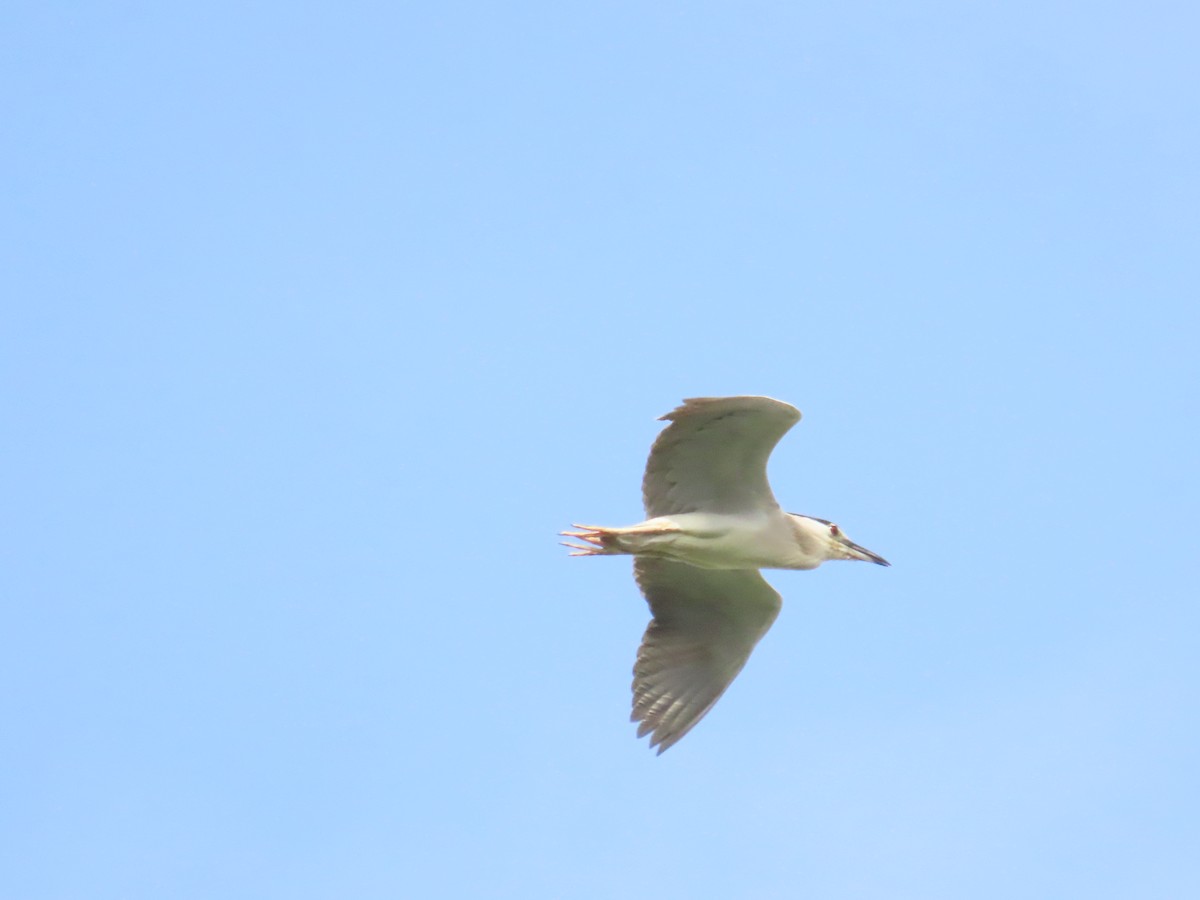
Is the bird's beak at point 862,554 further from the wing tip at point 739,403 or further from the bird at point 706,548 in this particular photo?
the wing tip at point 739,403

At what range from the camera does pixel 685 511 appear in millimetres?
12805

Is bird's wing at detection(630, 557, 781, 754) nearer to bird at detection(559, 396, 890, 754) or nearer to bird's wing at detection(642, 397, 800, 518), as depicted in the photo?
bird at detection(559, 396, 890, 754)

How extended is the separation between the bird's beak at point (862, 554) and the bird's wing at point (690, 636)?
0.80 metres

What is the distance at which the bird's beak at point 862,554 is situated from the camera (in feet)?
45.2

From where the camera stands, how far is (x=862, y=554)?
13.9 meters

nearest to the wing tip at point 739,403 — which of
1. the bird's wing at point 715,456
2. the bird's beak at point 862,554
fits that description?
the bird's wing at point 715,456

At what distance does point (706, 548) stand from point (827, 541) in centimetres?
126

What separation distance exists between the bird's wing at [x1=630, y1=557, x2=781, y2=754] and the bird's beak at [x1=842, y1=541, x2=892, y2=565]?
798 mm

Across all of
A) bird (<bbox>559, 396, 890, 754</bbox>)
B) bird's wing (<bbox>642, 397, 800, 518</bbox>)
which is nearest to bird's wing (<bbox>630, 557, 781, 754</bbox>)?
bird (<bbox>559, 396, 890, 754</bbox>)

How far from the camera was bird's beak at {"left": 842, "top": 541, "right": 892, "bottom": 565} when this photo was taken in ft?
45.2

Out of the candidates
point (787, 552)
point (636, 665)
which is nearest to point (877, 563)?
point (787, 552)

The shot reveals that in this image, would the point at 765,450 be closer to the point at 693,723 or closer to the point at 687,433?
the point at 687,433

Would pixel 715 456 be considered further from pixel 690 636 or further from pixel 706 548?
pixel 690 636

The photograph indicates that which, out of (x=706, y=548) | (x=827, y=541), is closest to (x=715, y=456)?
(x=706, y=548)
